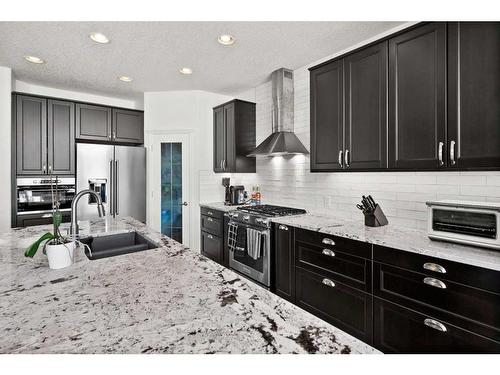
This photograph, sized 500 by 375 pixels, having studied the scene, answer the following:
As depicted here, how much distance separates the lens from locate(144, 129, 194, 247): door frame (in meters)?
4.37

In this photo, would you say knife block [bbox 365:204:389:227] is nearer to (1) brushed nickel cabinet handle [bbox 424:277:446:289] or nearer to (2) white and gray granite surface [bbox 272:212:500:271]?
(2) white and gray granite surface [bbox 272:212:500:271]

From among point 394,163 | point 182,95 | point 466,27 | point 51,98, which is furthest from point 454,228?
point 51,98

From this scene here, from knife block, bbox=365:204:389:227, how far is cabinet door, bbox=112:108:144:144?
3.75 m

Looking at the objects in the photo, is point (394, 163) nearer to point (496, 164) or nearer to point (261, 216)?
point (496, 164)

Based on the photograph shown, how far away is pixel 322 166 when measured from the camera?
2697 millimetres

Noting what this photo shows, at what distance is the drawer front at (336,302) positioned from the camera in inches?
74.7

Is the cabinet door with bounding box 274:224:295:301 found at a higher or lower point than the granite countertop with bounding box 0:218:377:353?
lower

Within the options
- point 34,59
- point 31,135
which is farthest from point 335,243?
point 31,135

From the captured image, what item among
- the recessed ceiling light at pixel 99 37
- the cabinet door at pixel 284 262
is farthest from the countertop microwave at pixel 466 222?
the recessed ceiling light at pixel 99 37

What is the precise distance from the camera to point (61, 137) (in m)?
3.80

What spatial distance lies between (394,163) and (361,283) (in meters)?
0.96

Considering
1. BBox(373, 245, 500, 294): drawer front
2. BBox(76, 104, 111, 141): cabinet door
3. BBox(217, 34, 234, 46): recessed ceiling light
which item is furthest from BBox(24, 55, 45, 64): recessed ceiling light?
BBox(373, 245, 500, 294): drawer front

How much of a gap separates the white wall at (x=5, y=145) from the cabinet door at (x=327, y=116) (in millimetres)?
3675

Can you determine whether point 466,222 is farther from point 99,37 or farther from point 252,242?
point 99,37
